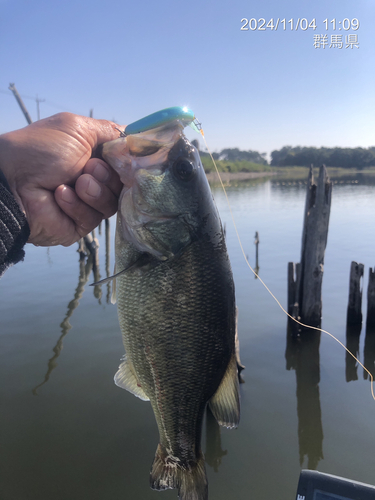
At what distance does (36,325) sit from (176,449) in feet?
25.5

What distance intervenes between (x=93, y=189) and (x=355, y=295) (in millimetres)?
7791

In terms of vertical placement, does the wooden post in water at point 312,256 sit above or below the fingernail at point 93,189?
below

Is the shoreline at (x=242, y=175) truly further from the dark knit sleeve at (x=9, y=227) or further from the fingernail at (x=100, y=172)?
the dark knit sleeve at (x=9, y=227)

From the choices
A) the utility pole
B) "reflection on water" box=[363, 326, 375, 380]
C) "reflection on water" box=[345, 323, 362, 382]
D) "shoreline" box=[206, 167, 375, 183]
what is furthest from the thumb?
"shoreline" box=[206, 167, 375, 183]

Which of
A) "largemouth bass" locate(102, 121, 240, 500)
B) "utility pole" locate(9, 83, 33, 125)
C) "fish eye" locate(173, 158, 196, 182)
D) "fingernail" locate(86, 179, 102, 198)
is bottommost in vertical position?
"largemouth bass" locate(102, 121, 240, 500)

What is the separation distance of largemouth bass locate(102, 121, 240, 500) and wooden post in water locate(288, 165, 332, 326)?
6.27 m

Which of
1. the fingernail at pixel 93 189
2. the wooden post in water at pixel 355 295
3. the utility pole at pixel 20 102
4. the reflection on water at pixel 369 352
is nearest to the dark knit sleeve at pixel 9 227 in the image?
the fingernail at pixel 93 189

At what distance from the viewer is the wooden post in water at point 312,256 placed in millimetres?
7508

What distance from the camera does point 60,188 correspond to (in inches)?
86.2

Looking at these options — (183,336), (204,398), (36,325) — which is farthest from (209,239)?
(36,325)

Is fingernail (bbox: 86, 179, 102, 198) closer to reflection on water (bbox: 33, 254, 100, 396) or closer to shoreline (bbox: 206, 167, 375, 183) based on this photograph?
reflection on water (bbox: 33, 254, 100, 396)

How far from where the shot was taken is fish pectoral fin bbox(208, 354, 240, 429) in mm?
2033

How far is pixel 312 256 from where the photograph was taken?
304 inches

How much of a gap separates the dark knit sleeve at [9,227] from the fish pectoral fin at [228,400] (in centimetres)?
153
